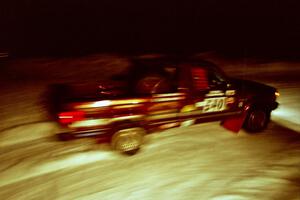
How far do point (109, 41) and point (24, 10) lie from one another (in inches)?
469

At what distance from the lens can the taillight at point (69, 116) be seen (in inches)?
209

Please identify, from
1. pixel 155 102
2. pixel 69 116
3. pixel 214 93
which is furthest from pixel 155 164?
pixel 214 93

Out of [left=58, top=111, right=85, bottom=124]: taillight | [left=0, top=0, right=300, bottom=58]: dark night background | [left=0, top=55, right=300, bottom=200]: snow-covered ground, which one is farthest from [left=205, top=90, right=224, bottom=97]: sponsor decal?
[left=0, top=0, right=300, bottom=58]: dark night background

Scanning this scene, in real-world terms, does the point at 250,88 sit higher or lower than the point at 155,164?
higher

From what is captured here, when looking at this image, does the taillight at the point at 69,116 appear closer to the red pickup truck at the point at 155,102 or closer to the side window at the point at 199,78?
the red pickup truck at the point at 155,102

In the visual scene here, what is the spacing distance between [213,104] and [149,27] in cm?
2260

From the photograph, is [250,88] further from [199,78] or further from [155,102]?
[155,102]

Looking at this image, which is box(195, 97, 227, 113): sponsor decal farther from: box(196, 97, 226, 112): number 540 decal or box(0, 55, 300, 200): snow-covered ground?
box(0, 55, 300, 200): snow-covered ground

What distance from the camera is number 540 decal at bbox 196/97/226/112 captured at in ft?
21.3

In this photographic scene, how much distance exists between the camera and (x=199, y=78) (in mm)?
6387

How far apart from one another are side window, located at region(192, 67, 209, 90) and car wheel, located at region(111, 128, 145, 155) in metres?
1.44

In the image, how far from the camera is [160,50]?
21.1 m

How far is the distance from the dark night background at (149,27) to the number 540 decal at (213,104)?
12829mm

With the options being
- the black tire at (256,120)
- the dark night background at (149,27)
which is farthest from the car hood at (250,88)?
the dark night background at (149,27)
